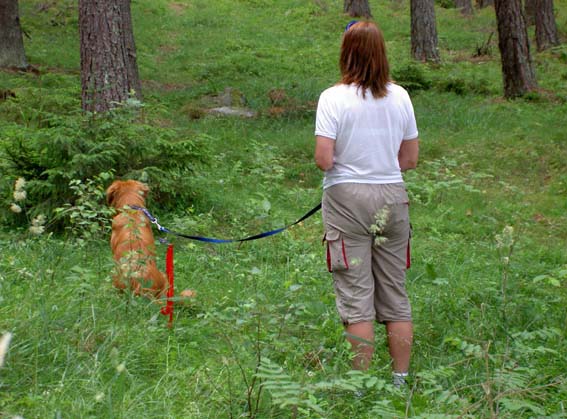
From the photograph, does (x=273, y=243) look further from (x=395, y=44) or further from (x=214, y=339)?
(x=395, y=44)

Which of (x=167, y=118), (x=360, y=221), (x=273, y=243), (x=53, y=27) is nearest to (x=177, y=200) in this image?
(x=273, y=243)

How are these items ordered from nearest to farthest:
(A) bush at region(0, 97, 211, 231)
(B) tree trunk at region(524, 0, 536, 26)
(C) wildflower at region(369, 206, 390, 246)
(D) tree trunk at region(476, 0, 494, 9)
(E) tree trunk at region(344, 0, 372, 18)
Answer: (C) wildflower at region(369, 206, 390, 246)
(A) bush at region(0, 97, 211, 231)
(B) tree trunk at region(524, 0, 536, 26)
(E) tree trunk at region(344, 0, 372, 18)
(D) tree trunk at region(476, 0, 494, 9)

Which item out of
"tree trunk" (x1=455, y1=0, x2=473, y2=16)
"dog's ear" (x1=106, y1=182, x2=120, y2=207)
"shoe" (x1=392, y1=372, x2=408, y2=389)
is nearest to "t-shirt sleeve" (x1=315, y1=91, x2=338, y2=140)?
Result: "shoe" (x1=392, y1=372, x2=408, y2=389)

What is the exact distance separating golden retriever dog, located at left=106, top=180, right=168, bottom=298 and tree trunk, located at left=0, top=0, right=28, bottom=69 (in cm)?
1176

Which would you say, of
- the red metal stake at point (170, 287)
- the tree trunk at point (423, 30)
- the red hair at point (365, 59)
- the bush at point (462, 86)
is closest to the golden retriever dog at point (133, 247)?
the red metal stake at point (170, 287)

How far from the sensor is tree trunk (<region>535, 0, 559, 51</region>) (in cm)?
2138

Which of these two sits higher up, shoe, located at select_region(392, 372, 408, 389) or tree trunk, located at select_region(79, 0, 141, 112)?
tree trunk, located at select_region(79, 0, 141, 112)

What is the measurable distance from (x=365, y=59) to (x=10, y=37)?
1418 cm

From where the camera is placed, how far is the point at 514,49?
15.3 metres

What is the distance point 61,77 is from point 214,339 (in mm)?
9731

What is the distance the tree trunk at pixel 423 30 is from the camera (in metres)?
20.8

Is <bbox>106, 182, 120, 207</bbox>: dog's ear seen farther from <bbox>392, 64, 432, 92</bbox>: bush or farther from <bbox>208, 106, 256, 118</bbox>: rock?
<bbox>392, 64, 432, 92</bbox>: bush

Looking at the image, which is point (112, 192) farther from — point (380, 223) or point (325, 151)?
point (380, 223)

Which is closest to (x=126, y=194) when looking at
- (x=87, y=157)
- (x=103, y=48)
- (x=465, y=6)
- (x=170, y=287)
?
(x=87, y=157)
